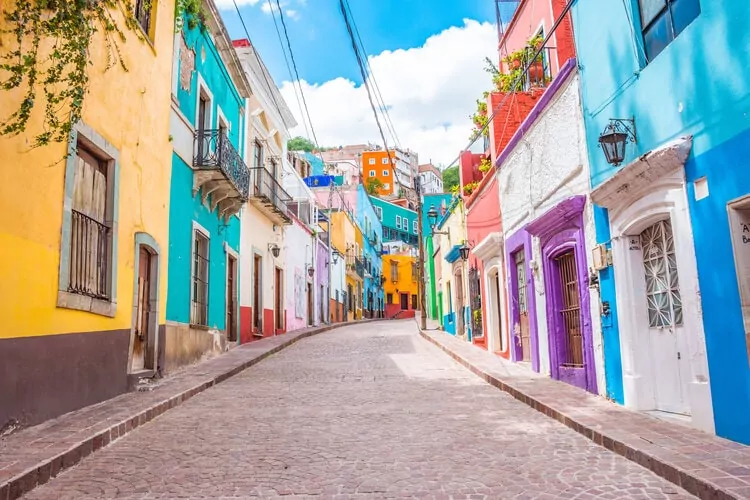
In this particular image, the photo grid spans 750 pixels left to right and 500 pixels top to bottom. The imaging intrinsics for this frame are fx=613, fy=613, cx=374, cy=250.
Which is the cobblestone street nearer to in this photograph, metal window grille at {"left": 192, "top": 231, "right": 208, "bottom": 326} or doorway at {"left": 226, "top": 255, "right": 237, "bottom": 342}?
metal window grille at {"left": 192, "top": 231, "right": 208, "bottom": 326}

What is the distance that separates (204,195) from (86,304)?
5740 mm

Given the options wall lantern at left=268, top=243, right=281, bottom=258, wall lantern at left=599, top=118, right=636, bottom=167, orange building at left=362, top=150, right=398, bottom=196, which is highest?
orange building at left=362, top=150, right=398, bottom=196

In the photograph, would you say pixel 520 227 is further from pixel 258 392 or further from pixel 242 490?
pixel 242 490

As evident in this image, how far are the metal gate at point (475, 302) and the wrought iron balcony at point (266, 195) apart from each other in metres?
6.04

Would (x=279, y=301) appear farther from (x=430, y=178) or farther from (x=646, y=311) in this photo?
(x=430, y=178)

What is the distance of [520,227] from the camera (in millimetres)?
11656

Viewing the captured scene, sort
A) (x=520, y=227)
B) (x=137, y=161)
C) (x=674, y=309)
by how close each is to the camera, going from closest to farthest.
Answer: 1. (x=674, y=309)
2. (x=137, y=161)
3. (x=520, y=227)

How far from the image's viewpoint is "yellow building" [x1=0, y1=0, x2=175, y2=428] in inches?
231

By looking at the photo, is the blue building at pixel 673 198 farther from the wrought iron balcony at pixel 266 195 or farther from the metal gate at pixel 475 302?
the wrought iron balcony at pixel 266 195

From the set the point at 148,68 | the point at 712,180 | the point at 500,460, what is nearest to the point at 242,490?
the point at 500,460

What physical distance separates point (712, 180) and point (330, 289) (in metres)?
27.6

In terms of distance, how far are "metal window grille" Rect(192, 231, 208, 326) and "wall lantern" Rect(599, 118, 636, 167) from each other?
322 inches

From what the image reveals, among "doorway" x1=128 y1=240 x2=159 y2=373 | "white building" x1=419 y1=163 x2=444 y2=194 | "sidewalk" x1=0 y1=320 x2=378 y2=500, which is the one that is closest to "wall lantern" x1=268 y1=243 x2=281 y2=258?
"sidewalk" x1=0 y1=320 x2=378 y2=500

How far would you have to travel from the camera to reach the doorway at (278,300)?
2015 centimetres
